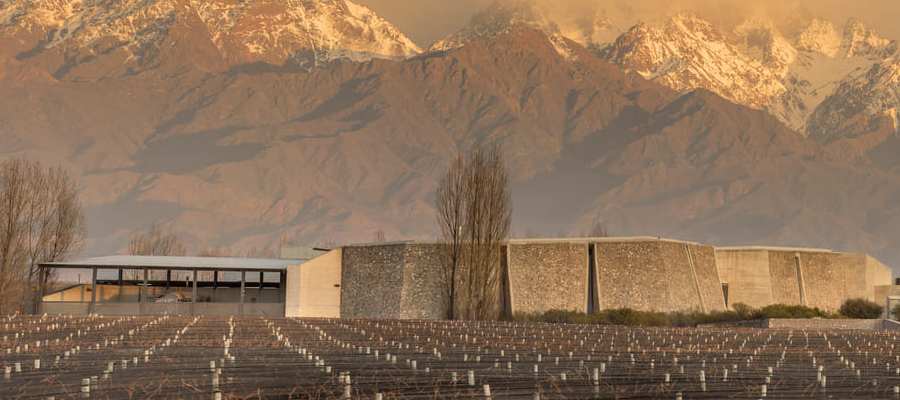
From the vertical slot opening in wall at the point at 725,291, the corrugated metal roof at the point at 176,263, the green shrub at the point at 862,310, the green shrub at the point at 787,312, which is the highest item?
the corrugated metal roof at the point at 176,263

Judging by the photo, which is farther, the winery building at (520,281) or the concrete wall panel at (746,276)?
the concrete wall panel at (746,276)

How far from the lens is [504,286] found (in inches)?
2707

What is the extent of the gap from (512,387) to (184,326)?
26.7m

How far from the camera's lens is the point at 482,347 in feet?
123

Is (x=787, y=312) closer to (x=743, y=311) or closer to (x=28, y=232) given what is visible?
(x=743, y=311)

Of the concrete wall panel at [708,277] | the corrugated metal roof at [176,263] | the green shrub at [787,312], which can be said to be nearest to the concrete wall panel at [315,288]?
the corrugated metal roof at [176,263]

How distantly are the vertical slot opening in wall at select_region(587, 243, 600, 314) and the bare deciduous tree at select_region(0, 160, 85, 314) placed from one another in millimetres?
28695

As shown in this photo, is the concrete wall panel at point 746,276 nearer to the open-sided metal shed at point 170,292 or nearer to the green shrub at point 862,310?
the green shrub at point 862,310

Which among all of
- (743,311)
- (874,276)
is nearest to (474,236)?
(743,311)

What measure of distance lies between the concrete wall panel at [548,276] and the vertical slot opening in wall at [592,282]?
0.44 m

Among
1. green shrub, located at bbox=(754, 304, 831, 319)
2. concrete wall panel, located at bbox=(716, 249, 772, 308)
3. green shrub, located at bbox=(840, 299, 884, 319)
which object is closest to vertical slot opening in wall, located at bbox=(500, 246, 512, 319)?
green shrub, located at bbox=(754, 304, 831, 319)

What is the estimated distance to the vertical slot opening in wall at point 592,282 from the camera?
67.9m

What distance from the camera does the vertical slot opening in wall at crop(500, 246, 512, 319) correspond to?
223ft

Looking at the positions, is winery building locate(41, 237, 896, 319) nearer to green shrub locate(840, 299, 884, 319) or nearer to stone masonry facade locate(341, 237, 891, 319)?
stone masonry facade locate(341, 237, 891, 319)
